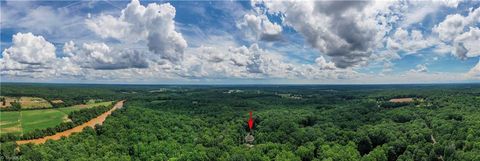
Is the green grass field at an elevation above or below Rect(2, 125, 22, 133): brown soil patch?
above

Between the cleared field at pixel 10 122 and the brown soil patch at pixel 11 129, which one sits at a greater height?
the cleared field at pixel 10 122

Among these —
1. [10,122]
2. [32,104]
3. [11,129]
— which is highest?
[32,104]

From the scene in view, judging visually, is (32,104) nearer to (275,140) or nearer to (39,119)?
(39,119)

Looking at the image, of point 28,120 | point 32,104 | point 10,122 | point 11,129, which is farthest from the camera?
point 32,104

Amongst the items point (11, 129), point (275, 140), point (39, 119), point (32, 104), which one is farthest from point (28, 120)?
point (275, 140)

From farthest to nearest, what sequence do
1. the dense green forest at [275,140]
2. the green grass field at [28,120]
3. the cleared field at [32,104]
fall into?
the cleared field at [32,104], the green grass field at [28,120], the dense green forest at [275,140]

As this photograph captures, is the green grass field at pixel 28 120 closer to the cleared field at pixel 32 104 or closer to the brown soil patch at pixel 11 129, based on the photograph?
the brown soil patch at pixel 11 129

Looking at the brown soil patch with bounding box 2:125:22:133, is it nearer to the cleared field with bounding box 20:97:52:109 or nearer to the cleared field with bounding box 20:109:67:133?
the cleared field with bounding box 20:109:67:133

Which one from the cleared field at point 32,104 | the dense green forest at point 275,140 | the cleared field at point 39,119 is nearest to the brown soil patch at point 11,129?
the cleared field at point 39,119

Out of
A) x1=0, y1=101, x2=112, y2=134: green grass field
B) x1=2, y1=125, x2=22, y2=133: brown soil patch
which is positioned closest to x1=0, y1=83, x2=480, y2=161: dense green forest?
x1=2, y1=125, x2=22, y2=133: brown soil patch
